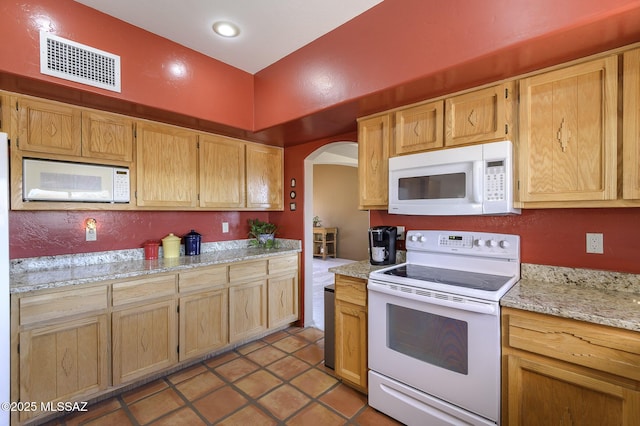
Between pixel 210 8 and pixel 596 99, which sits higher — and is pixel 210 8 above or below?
above

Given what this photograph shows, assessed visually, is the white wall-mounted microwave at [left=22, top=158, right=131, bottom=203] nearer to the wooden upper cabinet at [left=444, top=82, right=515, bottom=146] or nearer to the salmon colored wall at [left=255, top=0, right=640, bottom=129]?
the salmon colored wall at [left=255, top=0, right=640, bottom=129]

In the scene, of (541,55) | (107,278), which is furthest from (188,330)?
(541,55)

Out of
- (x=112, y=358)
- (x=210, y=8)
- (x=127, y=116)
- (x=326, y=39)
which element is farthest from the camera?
(x=127, y=116)

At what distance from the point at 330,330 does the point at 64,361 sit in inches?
74.4

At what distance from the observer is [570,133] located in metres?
1.61

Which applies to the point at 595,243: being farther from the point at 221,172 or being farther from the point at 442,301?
the point at 221,172

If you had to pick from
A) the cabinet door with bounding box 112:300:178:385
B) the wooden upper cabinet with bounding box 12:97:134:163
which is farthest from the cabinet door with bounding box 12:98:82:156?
the cabinet door with bounding box 112:300:178:385

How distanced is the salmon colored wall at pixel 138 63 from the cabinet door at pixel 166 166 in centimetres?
38

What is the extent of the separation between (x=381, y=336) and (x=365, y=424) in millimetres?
555

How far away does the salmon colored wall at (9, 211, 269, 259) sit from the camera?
7.14ft

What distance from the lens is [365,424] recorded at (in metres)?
1.87

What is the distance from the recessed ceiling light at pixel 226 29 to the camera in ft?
6.90

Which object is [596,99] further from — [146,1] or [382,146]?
[146,1]

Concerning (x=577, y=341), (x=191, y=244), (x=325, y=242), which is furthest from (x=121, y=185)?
(x=325, y=242)
